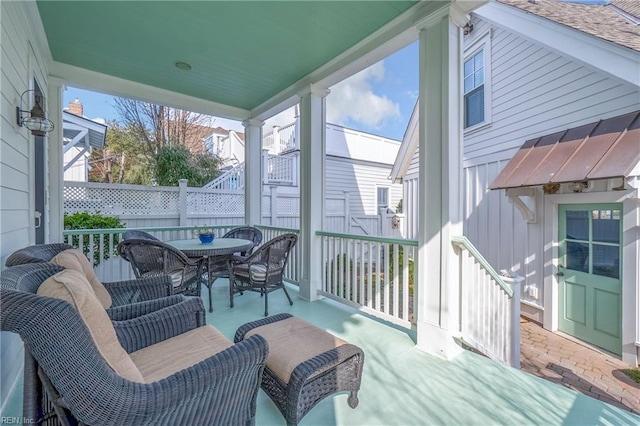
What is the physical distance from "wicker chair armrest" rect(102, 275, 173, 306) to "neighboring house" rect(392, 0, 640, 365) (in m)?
4.30

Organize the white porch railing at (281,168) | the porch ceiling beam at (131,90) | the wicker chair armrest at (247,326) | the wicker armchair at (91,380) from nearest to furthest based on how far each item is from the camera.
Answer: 1. the wicker armchair at (91,380)
2. the wicker chair armrest at (247,326)
3. the porch ceiling beam at (131,90)
4. the white porch railing at (281,168)

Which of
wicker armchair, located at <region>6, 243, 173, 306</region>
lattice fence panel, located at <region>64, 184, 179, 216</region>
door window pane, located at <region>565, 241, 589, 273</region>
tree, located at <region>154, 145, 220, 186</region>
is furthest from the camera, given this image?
tree, located at <region>154, 145, 220, 186</region>

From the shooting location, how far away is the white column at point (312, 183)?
3887 millimetres

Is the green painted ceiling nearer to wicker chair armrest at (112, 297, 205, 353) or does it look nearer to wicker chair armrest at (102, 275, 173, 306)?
wicker chair armrest at (102, 275, 173, 306)

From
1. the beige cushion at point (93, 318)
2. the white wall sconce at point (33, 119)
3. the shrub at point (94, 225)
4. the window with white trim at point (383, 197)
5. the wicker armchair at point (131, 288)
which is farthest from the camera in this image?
the window with white trim at point (383, 197)

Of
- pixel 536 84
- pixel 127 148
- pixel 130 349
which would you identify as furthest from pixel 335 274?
pixel 127 148

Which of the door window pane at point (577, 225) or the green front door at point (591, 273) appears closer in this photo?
the green front door at point (591, 273)

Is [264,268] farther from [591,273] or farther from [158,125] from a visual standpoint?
[158,125]

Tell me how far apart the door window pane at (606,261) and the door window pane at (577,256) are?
0.11 meters

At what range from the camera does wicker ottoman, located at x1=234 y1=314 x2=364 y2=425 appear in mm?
1525

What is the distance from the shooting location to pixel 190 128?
34.4 ft

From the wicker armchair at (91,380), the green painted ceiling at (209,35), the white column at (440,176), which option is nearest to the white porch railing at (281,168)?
the green painted ceiling at (209,35)

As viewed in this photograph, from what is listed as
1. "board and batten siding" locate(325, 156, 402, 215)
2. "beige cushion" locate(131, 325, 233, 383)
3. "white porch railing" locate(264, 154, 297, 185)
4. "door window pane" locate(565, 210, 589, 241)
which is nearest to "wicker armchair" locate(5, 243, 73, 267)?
"beige cushion" locate(131, 325, 233, 383)

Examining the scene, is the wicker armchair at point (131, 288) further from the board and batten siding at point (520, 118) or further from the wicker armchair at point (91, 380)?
the board and batten siding at point (520, 118)
